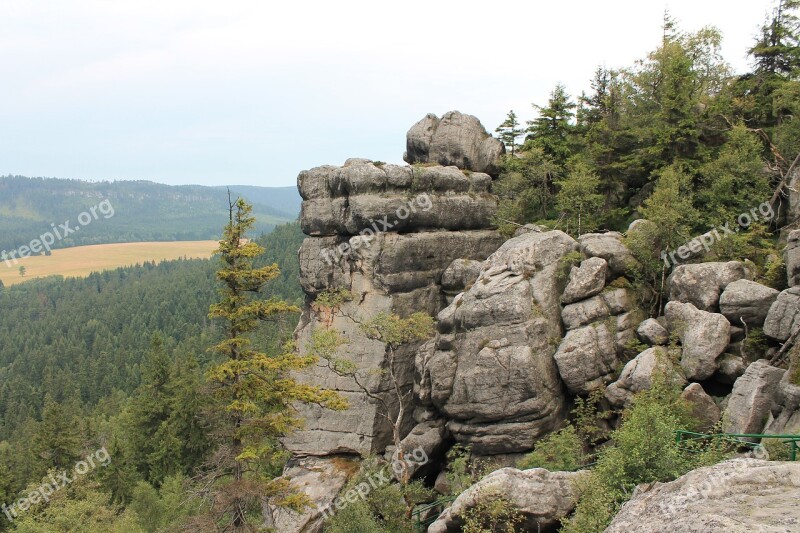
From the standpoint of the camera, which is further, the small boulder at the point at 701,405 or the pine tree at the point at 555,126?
the pine tree at the point at 555,126

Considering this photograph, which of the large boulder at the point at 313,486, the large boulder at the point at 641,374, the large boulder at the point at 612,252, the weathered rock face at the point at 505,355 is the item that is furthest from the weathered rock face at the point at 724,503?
the large boulder at the point at 313,486

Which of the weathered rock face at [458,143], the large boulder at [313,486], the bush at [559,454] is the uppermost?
the weathered rock face at [458,143]

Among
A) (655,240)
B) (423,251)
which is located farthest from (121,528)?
(655,240)

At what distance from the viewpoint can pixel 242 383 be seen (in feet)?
67.5

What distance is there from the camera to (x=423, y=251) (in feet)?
107

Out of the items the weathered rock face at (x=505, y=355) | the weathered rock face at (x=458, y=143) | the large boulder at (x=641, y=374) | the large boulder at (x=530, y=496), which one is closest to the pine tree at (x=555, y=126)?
the weathered rock face at (x=458, y=143)

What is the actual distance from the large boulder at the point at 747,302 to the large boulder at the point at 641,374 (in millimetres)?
2756

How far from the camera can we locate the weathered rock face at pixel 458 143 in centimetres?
3784

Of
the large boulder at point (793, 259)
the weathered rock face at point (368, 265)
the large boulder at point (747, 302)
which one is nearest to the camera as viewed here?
the large boulder at point (793, 259)

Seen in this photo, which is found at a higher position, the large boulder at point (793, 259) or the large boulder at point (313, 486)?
the large boulder at point (793, 259)

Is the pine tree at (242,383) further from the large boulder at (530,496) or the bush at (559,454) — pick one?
the bush at (559,454)

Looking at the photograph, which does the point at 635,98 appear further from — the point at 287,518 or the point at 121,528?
the point at 121,528

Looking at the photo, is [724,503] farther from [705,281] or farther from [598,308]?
[598,308]

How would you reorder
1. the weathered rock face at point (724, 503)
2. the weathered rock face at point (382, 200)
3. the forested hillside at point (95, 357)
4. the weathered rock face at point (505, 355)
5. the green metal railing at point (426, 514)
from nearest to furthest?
the weathered rock face at point (724, 503) < the green metal railing at point (426, 514) < the weathered rock face at point (505, 355) < the weathered rock face at point (382, 200) < the forested hillside at point (95, 357)
